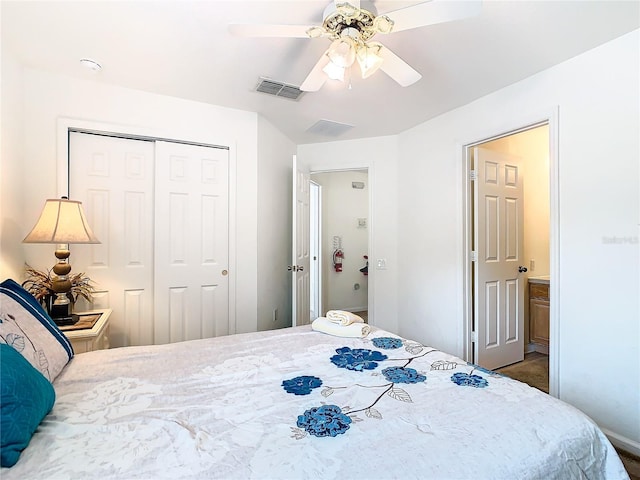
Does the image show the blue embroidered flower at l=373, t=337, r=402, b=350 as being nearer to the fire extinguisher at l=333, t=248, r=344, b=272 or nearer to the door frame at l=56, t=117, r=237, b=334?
the door frame at l=56, t=117, r=237, b=334

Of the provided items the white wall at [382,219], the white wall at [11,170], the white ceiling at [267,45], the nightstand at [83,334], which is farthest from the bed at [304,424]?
the white wall at [382,219]

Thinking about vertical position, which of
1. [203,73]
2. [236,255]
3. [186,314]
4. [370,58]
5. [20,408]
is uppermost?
[203,73]

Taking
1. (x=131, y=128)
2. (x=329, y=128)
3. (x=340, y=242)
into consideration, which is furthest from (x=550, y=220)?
(x=340, y=242)

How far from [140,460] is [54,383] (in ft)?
2.34

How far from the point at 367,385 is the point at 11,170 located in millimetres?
2589

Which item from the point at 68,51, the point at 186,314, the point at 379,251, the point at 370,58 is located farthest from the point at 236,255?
the point at 370,58

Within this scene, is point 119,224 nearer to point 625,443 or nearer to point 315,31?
point 315,31

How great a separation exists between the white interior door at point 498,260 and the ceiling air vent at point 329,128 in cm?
134

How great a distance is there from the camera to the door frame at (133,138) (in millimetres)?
2500

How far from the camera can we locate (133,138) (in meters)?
2.80

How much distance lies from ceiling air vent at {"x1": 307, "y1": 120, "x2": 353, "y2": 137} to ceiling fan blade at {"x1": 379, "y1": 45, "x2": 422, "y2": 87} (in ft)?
5.19

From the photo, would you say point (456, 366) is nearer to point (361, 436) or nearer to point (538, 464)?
point (538, 464)

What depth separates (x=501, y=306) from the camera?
331cm

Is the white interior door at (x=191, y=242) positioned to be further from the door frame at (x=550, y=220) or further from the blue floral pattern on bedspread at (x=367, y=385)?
the door frame at (x=550, y=220)
